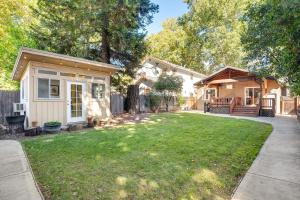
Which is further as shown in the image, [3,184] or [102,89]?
[102,89]

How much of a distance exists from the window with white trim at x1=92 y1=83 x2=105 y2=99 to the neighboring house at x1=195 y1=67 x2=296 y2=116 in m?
11.5

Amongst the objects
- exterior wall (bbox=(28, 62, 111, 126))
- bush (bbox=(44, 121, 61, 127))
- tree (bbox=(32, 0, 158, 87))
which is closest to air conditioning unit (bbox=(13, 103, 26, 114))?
exterior wall (bbox=(28, 62, 111, 126))

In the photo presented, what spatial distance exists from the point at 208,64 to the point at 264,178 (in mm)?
33932

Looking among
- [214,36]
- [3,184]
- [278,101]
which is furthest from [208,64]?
[3,184]

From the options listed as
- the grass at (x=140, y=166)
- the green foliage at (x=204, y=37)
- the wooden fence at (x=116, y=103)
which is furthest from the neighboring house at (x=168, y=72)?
the grass at (x=140, y=166)

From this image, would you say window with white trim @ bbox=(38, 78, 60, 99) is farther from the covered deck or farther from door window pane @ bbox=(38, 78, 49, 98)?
the covered deck

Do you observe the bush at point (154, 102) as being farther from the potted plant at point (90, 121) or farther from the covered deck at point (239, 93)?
the potted plant at point (90, 121)

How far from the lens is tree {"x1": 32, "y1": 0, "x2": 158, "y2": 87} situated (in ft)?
41.2

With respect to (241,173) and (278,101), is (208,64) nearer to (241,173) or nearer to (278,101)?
(278,101)

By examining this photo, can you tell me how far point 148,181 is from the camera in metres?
3.47

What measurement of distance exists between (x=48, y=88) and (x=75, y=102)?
4.75 ft

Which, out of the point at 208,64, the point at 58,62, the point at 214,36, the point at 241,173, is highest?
the point at 214,36

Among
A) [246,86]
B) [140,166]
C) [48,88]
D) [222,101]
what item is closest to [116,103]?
[48,88]

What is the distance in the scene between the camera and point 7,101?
11.3 metres
